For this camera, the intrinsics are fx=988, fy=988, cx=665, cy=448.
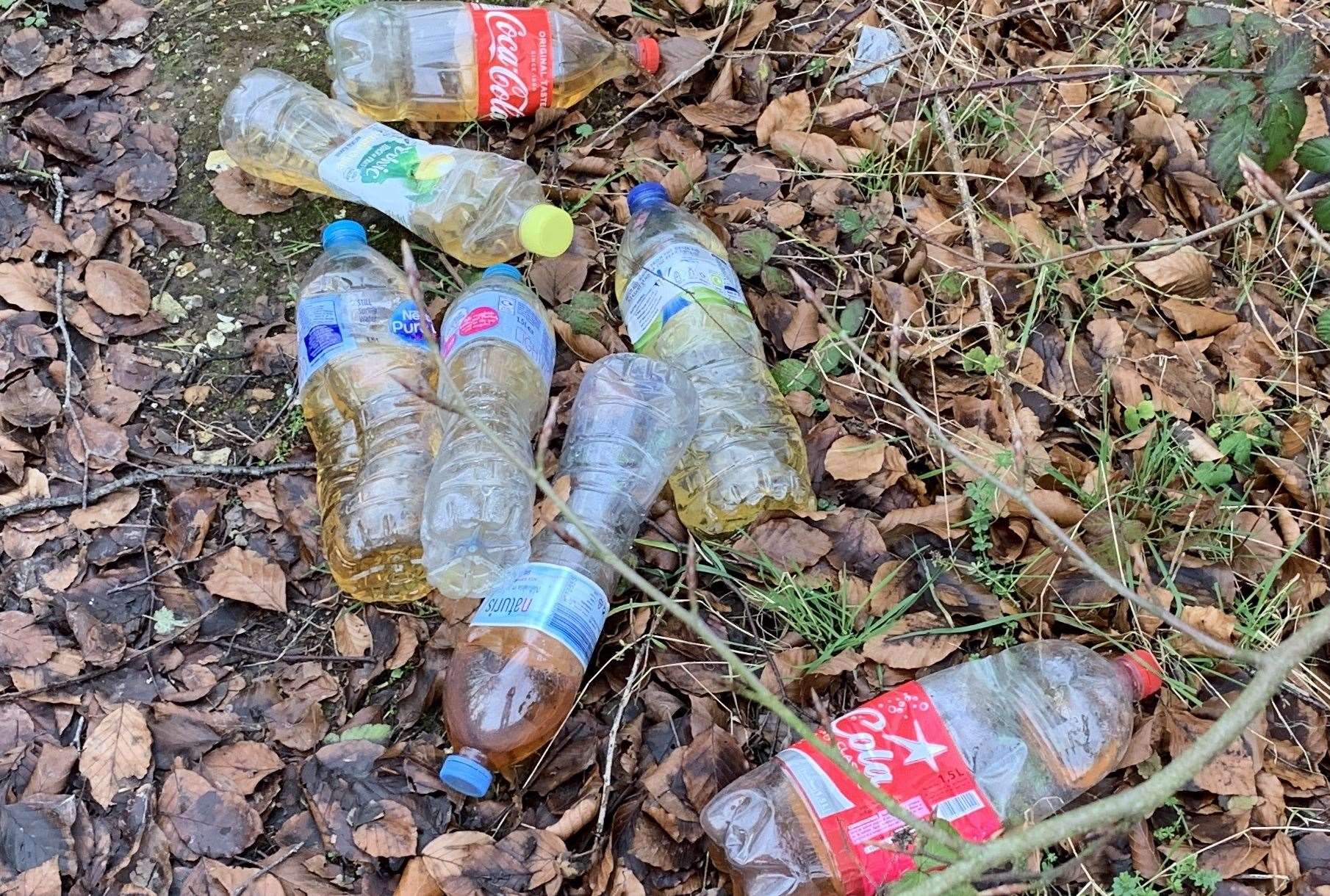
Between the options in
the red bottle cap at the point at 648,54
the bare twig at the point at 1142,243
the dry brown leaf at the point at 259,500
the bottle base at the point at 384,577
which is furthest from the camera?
the red bottle cap at the point at 648,54

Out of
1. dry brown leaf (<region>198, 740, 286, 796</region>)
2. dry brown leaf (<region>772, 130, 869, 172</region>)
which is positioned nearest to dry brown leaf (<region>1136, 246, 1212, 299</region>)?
dry brown leaf (<region>772, 130, 869, 172</region>)

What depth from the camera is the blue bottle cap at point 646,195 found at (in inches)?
93.8

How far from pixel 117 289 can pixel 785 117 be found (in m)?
1.76

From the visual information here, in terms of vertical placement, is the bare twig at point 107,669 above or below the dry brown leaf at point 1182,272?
below

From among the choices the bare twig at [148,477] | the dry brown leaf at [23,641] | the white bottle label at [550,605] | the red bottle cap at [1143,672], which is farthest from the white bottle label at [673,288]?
the dry brown leaf at [23,641]

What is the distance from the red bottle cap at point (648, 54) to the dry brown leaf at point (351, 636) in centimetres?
160

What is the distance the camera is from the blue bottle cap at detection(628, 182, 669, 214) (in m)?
2.38

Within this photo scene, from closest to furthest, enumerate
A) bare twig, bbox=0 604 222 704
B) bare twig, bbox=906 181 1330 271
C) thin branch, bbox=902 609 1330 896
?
thin branch, bbox=902 609 1330 896 → bare twig, bbox=906 181 1330 271 → bare twig, bbox=0 604 222 704

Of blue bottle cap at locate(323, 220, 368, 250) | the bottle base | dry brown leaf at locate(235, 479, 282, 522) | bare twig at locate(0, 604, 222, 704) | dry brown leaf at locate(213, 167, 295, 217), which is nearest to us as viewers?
bare twig at locate(0, 604, 222, 704)

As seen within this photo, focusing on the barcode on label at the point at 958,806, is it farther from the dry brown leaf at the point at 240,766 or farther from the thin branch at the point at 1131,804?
the dry brown leaf at the point at 240,766

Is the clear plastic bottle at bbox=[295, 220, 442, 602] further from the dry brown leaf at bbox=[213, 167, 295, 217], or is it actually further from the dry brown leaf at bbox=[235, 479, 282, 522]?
the dry brown leaf at bbox=[213, 167, 295, 217]

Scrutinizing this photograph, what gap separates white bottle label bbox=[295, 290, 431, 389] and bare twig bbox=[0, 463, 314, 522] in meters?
0.20

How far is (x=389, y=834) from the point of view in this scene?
73.0 inches

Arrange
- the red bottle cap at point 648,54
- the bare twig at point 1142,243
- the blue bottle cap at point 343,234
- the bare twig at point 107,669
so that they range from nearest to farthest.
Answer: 1. the bare twig at point 1142,243
2. the bare twig at point 107,669
3. the blue bottle cap at point 343,234
4. the red bottle cap at point 648,54
